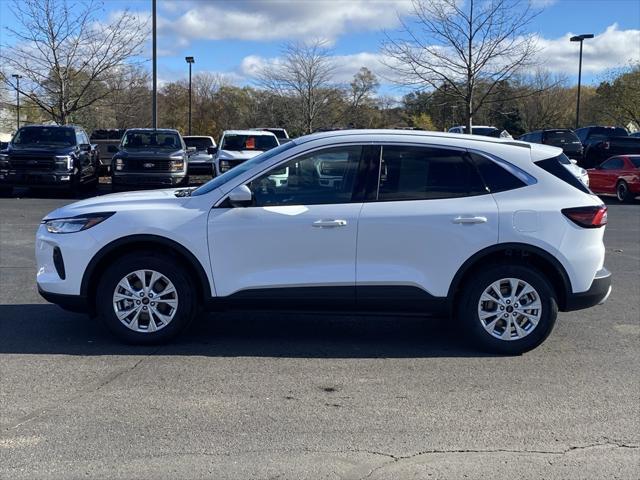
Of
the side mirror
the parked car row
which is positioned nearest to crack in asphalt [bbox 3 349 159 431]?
the side mirror

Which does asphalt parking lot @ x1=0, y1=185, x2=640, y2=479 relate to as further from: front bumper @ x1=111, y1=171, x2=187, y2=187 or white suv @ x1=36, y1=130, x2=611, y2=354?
front bumper @ x1=111, y1=171, x2=187, y2=187

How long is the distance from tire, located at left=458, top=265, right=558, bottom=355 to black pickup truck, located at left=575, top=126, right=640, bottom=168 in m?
22.8

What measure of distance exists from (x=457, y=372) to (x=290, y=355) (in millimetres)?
1376

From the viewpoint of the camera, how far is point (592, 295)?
19.0 feet

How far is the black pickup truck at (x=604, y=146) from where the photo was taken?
26281 mm

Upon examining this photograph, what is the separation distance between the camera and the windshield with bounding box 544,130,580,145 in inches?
1046

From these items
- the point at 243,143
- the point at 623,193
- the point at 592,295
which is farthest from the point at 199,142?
the point at 592,295

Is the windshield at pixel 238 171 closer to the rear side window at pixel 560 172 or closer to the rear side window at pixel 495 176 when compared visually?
the rear side window at pixel 495 176

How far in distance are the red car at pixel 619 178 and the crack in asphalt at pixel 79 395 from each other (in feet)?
58.6

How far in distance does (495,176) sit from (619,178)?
16.6 metres

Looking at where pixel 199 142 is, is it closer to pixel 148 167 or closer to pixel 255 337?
pixel 148 167

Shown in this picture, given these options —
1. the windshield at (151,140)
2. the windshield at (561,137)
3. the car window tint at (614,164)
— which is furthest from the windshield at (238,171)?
the windshield at (561,137)

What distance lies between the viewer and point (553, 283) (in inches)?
→ 231

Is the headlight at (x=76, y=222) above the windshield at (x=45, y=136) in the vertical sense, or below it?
below
